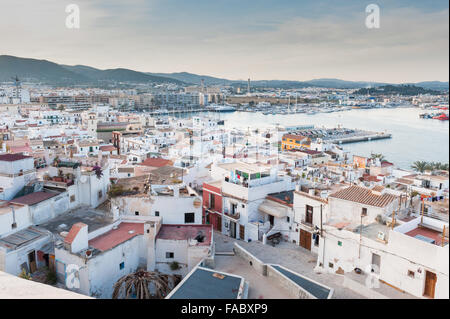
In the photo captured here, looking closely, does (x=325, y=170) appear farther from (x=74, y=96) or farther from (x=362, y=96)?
(x=362, y=96)

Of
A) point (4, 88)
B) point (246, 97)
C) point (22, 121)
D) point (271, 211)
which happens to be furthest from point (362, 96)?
point (271, 211)

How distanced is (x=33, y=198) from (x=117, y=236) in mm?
1541

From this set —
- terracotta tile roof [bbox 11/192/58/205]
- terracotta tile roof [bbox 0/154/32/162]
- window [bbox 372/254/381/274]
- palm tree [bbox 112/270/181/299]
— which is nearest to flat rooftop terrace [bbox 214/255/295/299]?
palm tree [bbox 112/270/181/299]

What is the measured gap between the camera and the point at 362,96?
62688 millimetres

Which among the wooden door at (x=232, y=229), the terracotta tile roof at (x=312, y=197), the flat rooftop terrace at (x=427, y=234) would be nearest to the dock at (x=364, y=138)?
the wooden door at (x=232, y=229)

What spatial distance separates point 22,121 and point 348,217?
1739cm

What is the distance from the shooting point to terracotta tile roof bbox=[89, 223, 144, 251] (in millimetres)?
4332

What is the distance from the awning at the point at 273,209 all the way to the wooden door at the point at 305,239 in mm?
433

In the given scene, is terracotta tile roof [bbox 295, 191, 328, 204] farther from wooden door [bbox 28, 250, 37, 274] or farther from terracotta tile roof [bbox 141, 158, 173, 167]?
terracotta tile roof [bbox 141, 158, 173, 167]

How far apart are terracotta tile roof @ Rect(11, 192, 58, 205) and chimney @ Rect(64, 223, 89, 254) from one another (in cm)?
126

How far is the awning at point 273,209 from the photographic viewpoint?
18.8 ft

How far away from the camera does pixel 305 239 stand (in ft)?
17.7

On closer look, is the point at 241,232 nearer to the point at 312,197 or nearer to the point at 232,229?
the point at 232,229

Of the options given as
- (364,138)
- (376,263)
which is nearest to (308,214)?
(376,263)
